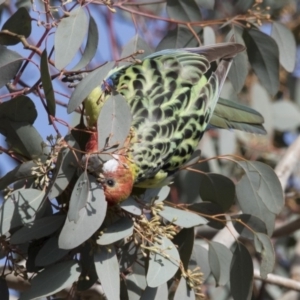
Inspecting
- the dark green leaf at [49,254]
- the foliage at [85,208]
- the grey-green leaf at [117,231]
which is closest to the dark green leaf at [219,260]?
the foliage at [85,208]

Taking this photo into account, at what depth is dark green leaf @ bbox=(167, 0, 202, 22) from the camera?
7.91 feet

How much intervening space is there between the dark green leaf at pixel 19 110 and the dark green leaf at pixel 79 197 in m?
0.27

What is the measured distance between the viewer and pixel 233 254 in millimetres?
2141

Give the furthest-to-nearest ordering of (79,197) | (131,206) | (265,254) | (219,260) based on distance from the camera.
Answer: (219,260)
(265,254)
(131,206)
(79,197)

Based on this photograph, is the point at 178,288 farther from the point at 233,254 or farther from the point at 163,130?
the point at 163,130

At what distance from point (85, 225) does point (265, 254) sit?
54 centimetres

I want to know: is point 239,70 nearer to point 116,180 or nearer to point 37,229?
point 116,180

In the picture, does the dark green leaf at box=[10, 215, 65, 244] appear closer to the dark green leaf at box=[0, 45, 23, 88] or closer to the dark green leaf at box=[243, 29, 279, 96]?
the dark green leaf at box=[0, 45, 23, 88]

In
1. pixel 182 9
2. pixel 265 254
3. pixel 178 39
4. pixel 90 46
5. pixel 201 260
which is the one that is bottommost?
pixel 201 260

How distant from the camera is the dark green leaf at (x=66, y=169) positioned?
1.81m

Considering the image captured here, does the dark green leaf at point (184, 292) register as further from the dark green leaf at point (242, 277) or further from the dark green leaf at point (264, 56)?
the dark green leaf at point (264, 56)

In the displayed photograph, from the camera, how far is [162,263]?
1905 millimetres

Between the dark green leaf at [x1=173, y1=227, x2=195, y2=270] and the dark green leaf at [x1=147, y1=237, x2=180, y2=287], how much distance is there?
0.11 m

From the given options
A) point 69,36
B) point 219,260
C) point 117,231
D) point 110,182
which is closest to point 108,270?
point 117,231
